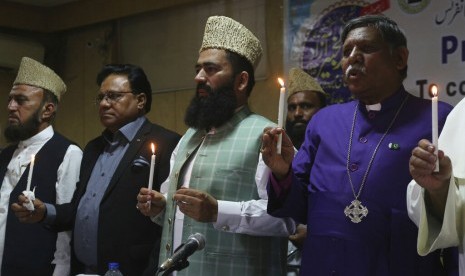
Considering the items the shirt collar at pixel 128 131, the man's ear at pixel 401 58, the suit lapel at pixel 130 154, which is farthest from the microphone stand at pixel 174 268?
the shirt collar at pixel 128 131

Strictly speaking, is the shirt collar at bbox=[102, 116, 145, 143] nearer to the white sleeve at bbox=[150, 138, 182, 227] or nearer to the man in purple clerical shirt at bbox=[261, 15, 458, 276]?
the white sleeve at bbox=[150, 138, 182, 227]

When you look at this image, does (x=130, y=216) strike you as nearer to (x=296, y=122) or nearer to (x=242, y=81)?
(x=242, y=81)

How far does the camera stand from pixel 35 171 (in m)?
3.99

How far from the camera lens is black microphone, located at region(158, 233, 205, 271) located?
2.06 m

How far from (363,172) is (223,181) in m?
0.73

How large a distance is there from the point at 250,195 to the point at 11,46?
532 centimetres

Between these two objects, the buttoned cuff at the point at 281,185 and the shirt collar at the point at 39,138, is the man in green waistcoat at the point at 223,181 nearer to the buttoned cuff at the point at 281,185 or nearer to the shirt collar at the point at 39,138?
the buttoned cuff at the point at 281,185

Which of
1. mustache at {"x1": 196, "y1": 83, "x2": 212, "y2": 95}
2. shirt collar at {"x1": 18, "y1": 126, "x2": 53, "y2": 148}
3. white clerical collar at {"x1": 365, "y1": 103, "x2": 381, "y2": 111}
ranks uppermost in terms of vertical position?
mustache at {"x1": 196, "y1": 83, "x2": 212, "y2": 95}

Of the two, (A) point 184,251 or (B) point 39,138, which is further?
(B) point 39,138

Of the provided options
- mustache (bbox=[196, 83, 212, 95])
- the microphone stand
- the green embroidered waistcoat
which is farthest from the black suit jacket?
the microphone stand

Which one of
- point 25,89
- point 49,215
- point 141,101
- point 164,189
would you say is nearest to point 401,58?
point 164,189

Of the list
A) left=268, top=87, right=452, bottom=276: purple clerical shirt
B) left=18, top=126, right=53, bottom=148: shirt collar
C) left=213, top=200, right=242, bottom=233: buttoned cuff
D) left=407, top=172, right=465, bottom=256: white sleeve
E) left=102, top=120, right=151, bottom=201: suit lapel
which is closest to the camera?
left=407, top=172, right=465, bottom=256: white sleeve

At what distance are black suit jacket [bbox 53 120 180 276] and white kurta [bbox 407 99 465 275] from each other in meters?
1.58

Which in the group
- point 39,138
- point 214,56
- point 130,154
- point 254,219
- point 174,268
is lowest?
point 174,268
